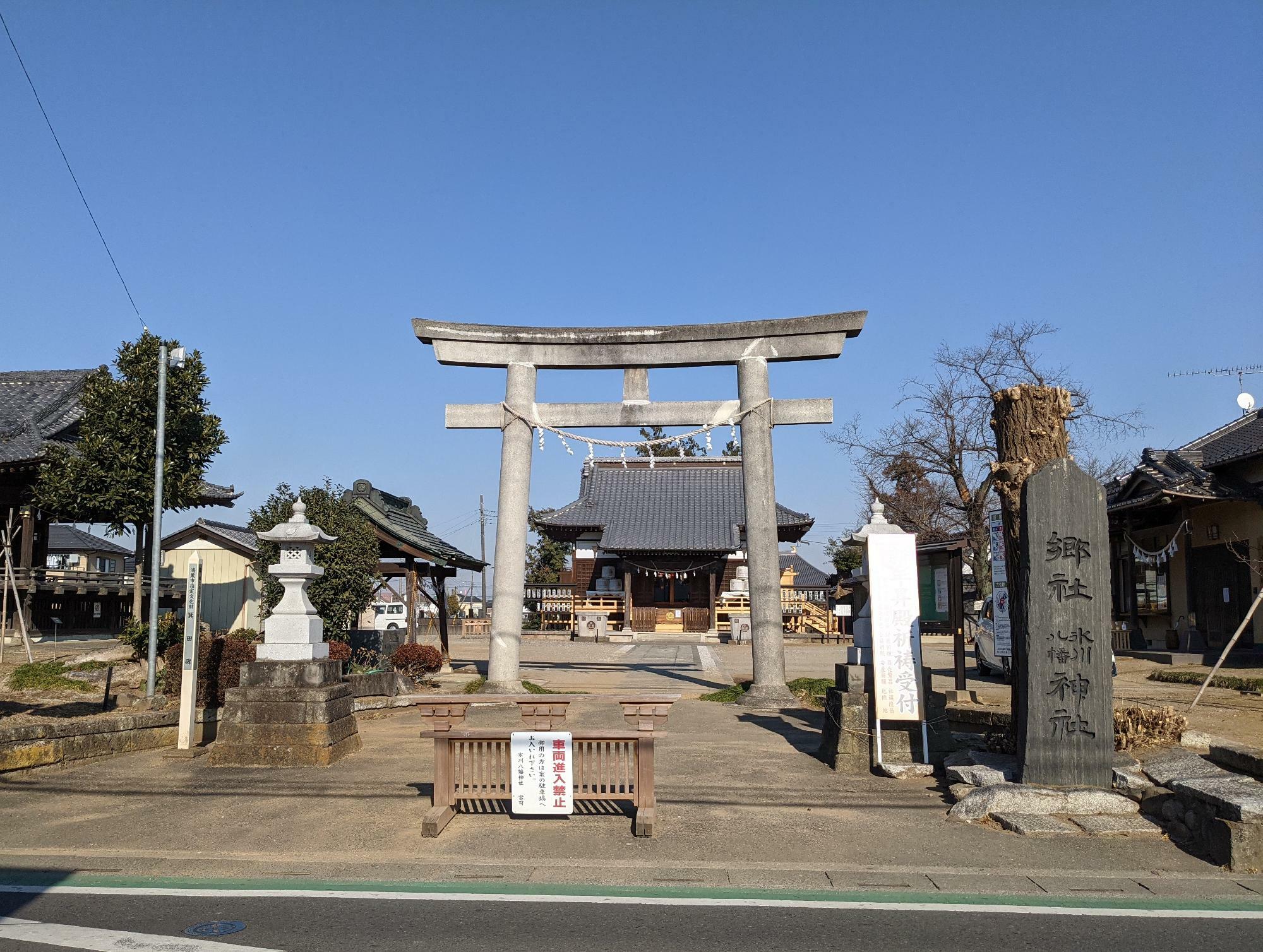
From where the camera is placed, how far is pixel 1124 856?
6.15 meters

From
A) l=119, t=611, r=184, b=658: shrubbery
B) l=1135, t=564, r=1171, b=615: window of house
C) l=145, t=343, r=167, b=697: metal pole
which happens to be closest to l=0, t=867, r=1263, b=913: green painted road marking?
l=145, t=343, r=167, b=697: metal pole

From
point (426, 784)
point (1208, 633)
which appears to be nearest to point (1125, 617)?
point (1208, 633)

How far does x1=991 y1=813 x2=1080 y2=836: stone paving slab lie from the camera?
21.6 feet

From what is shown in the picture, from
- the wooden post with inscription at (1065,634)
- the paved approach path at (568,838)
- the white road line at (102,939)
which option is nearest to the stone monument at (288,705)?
the paved approach path at (568,838)

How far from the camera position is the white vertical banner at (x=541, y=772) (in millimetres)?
6977

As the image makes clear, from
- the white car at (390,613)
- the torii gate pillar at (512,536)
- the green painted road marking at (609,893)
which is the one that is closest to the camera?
the green painted road marking at (609,893)

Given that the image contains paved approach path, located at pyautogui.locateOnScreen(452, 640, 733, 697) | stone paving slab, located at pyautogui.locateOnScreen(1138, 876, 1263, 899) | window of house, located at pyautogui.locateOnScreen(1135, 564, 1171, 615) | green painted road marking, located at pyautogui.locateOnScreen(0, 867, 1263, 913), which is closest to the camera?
green painted road marking, located at pyautogui.locateOnScreen(0, 867, 1263, 913)

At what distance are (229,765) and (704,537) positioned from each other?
29153 mm

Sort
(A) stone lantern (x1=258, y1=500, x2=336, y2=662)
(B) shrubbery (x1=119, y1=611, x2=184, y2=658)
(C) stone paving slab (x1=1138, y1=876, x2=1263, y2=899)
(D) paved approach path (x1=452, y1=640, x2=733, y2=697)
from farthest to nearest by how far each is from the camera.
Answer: (D) paved approach path (x1=452, y1=640, x2=733, y2=697) → (B) shrubbery (x1=119, y1=611, x2=184, y2=658) → (A) stone lantern (x1=258, y1=500, x2=336, y2=662) → (C) stone paving slab (x1=1138, y1=876, x2=1263, y2=899)

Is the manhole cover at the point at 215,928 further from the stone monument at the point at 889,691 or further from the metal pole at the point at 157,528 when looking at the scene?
the metal pole at the point at 157,528

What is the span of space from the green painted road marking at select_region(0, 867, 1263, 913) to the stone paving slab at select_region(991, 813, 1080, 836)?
1208mm

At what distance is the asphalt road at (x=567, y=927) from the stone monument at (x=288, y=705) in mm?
3886

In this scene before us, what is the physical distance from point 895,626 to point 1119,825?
2.60 m

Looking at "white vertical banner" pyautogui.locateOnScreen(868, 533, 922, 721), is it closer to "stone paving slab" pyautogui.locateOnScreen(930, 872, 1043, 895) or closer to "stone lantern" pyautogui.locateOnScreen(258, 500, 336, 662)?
"stone paving slab" pyautogui.locateOnScreen(930, 872, 1043, 895)
